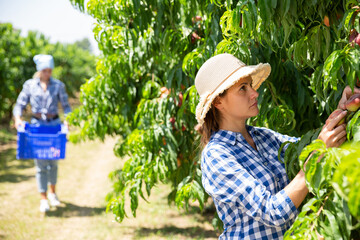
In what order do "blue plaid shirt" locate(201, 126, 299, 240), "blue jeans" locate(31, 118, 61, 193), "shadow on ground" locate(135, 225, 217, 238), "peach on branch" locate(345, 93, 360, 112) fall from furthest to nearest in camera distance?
"blue jeans" locate(31, 118, 61, 193), "shadow on ground" locate(135, 225, 217, 238), "blue plaid shirt" locate(201, 126, 299, 240), "peach on branch" locate(345, 93, 360, 112)

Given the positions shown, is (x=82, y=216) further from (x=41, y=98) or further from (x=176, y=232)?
(x=41, y=98)

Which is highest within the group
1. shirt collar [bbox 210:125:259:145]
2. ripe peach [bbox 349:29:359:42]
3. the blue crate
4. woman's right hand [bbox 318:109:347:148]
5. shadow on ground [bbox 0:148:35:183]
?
ripe peach [bbox 349:29:359:42]

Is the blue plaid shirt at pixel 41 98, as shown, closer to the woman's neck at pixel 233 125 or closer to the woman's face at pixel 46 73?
the woman's face at pixel 46 73

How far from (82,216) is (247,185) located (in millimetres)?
4149

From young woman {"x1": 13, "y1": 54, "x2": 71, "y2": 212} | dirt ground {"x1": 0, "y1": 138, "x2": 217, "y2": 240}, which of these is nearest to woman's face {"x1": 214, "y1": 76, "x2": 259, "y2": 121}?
dirt ground {"x1": 0, "y1": 138, "x2": 217, "y2": 240}

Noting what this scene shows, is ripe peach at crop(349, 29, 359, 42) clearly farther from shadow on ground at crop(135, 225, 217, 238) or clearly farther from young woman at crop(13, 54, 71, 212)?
young woman at crop(13, 54, 71, 212)

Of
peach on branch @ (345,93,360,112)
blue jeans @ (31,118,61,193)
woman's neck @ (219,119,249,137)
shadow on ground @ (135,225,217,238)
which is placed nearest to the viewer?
peach on branch @ (345,93,360,112)

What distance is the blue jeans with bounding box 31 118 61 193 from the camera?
5.00 metres

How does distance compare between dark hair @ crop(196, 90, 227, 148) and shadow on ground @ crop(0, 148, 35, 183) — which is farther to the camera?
shadow on ground @ crop(0, 148, 35, 183)

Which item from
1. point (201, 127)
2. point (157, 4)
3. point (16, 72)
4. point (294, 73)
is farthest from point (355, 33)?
point (16, 72)

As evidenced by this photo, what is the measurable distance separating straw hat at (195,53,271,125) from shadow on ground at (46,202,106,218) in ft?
13.0

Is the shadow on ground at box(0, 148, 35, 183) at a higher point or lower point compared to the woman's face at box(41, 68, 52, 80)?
lower

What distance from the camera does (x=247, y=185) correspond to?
149cm

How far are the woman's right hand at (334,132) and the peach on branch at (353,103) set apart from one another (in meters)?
0.03
